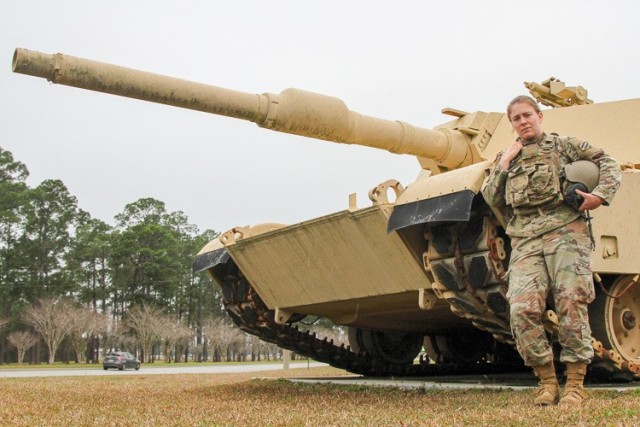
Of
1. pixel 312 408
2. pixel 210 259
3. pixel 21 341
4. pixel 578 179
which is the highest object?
pixel 21 341

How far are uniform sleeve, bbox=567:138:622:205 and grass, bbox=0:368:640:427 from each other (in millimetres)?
1298

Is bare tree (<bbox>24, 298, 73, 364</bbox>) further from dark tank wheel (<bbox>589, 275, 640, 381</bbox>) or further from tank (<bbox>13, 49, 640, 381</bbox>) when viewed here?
dark tank wheel (<bbox>589, 275, 640, 381</bbox>)

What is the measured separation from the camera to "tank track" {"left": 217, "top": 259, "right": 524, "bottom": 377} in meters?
9.58

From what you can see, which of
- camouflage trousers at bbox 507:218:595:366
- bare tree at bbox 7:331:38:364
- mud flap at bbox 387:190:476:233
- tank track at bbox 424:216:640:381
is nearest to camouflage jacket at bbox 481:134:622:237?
camouflage trousers at bbox 507:218:595:366

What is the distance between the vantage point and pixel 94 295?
168ft

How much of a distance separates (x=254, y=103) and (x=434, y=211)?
5.40ft

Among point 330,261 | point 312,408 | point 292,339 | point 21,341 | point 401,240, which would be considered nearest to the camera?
point 312,408

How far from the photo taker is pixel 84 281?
51.3 m

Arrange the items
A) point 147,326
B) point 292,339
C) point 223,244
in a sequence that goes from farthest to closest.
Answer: point 147,326
point 292,339
point 223,244

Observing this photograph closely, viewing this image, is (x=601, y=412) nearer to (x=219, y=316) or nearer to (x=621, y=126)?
(x=621, y=126)

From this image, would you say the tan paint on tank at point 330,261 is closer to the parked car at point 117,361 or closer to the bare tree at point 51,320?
the parked car at point 117,361

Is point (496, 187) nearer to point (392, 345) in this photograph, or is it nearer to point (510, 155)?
point (510, 155)

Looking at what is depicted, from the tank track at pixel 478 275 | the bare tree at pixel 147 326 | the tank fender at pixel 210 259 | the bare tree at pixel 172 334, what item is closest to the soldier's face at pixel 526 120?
the tank track at pixel 478 275

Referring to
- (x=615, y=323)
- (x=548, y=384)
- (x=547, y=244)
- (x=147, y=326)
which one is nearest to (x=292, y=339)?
(x=615, y=323)
